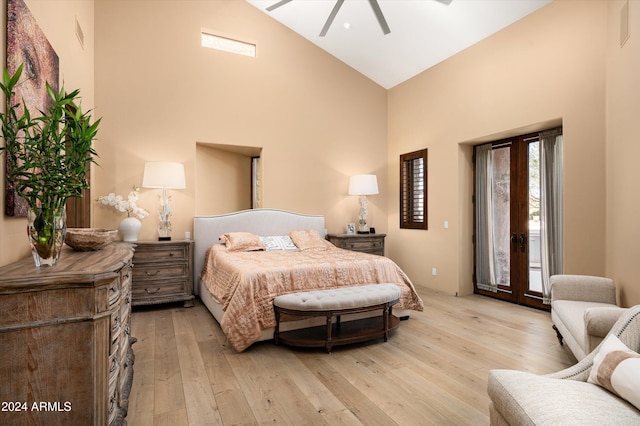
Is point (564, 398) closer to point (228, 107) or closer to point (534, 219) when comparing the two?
point (534, 219)

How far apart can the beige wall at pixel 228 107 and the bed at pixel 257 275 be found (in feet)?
1.70

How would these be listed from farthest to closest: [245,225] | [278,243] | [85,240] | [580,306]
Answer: [245,225] < [278,243] < [580,306] < [85,240]

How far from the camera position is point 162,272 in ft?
14.7

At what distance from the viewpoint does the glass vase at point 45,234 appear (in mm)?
1664

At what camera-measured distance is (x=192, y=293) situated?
15.7ft

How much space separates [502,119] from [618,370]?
12.3ft

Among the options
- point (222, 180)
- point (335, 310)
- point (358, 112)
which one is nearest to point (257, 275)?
point (335, 310)

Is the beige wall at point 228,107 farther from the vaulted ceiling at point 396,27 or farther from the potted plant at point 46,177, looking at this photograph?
the potted plant at point 46,177

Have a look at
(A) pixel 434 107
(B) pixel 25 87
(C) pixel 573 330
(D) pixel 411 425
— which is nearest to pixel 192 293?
(B) pixel 25 87

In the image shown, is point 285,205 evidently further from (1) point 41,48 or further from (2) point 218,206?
(1) point 41,48

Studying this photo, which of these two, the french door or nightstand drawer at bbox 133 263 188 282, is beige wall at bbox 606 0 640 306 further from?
nightstand drawer at bbox 133 263 188 282

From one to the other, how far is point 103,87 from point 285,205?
9.79 feet

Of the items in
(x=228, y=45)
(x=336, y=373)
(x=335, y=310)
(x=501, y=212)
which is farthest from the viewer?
(x=228, y=45)

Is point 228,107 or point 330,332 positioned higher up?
point 228,107
